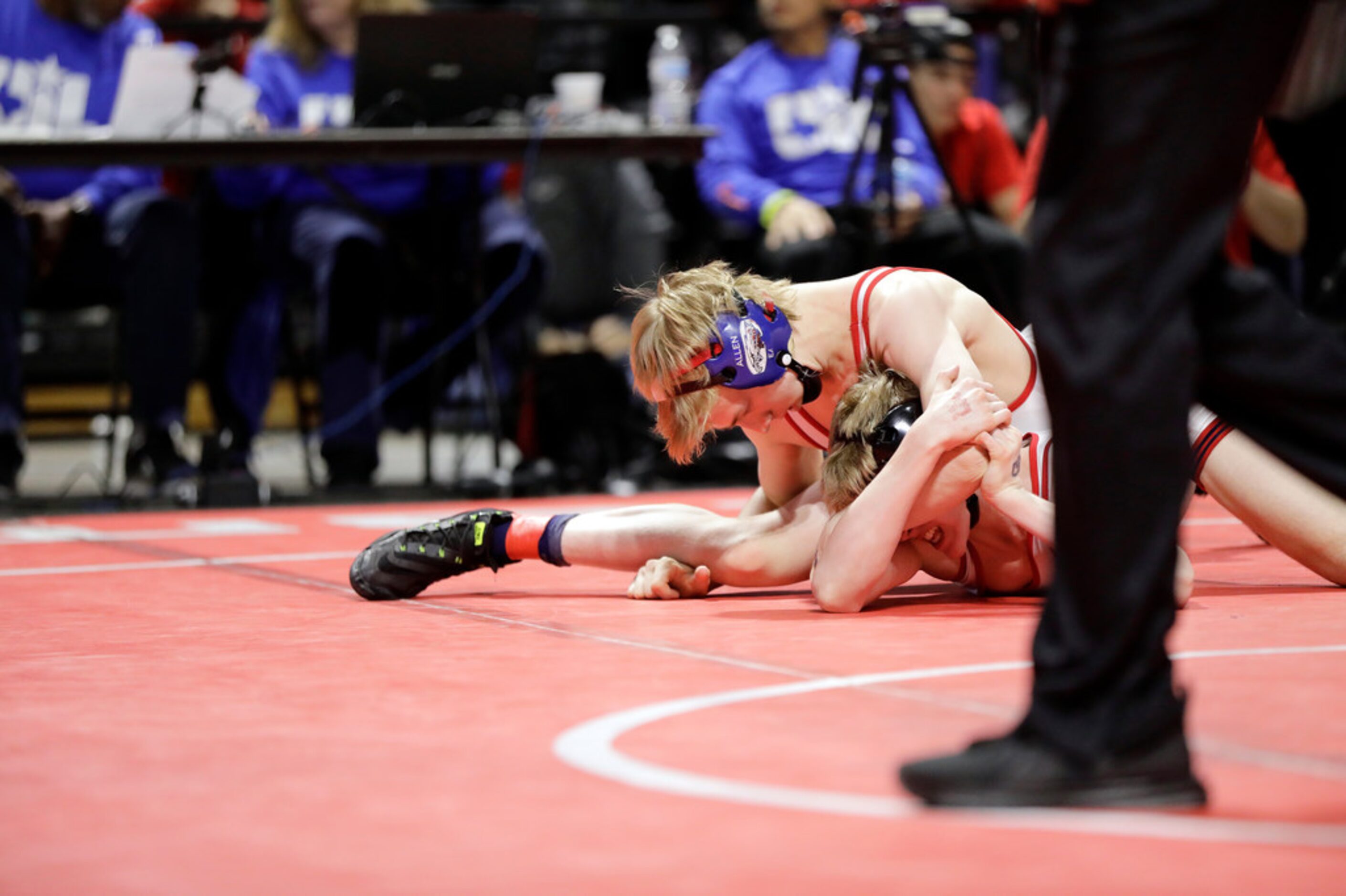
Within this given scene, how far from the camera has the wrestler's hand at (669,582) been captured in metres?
3.26

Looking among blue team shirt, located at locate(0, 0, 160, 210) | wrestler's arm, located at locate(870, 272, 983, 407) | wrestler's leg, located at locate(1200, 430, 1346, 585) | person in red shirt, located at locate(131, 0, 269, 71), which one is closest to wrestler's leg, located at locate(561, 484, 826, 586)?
wrestler's arm, located at locate(870, 272, 983, 407)

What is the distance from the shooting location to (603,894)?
52.7 inches

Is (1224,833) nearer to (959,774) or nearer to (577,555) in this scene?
(959,774)

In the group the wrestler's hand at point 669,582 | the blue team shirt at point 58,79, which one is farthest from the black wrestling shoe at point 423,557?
the blue team shirt at point 58,79

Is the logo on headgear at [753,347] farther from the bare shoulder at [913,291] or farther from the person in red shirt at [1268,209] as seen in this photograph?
the person in red shirt at [1268,209]

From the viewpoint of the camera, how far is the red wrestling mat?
141cm

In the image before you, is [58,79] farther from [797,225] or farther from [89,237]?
[797,225]

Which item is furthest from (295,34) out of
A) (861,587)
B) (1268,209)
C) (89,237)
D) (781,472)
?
(861,587)

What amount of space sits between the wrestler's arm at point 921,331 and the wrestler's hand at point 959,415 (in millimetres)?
51

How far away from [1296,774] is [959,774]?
36 cm

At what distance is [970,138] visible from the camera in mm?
6414

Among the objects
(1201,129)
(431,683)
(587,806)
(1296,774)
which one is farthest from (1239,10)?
(431,683)

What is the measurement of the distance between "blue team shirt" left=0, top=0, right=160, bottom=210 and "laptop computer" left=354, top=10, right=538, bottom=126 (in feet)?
3.08

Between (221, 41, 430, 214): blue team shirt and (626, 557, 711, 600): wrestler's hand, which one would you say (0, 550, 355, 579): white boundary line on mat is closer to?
(626, 557, 711, 600): wrestler's hand
